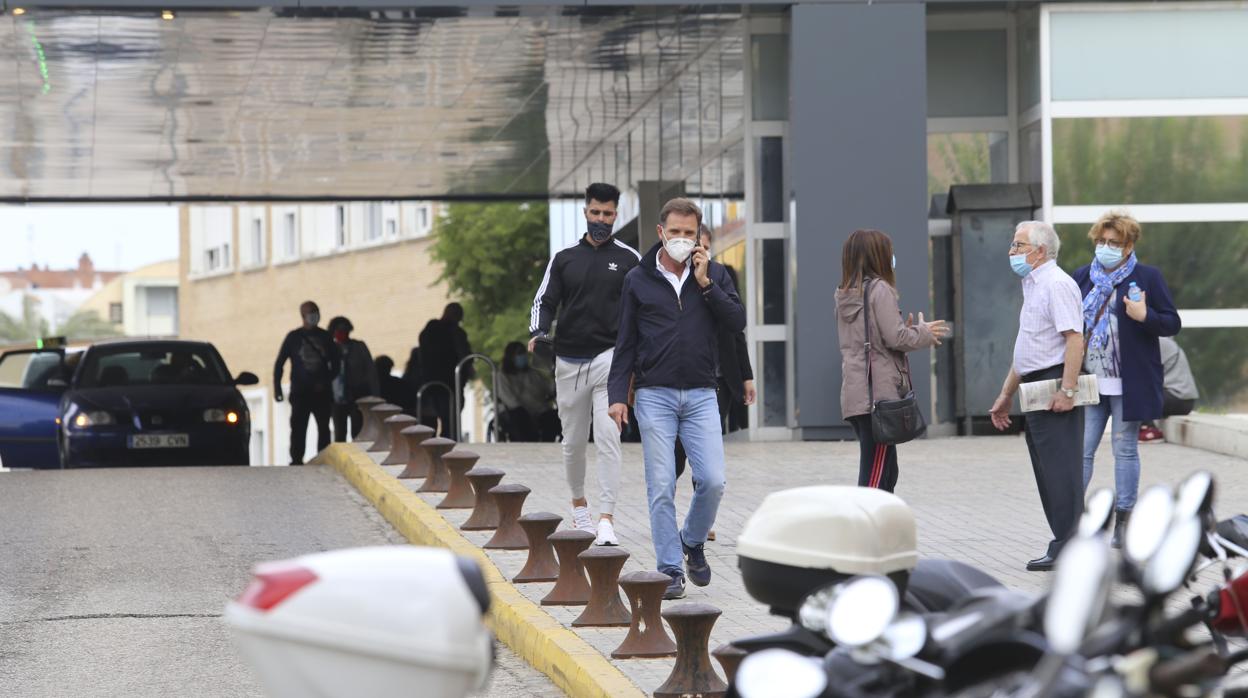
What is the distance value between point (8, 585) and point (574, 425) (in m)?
3.04

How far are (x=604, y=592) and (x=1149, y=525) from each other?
16.5 ft

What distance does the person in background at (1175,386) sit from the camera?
17.2 m

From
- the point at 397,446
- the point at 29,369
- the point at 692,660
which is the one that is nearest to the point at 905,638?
the point at 692,660

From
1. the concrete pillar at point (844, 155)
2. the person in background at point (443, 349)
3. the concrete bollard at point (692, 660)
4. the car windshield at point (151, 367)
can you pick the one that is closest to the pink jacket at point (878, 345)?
the concrete bollard at point (692, 660)

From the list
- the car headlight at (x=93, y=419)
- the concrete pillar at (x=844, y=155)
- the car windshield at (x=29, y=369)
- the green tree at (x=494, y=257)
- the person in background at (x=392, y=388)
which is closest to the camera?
the concrete pillar at (x=844, y=155)

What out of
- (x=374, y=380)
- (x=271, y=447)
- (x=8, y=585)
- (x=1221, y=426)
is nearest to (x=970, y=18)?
(x=1221, y=426)

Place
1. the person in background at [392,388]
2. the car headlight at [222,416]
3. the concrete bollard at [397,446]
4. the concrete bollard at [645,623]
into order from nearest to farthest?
the concrete bollard at [645,623] < the concrete bollard at [397,446] < the car headlight at [222,416] < the person in background at [392,388]

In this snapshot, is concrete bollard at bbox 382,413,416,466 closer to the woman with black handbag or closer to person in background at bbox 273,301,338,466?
person in background at bbox 273,301,338,466

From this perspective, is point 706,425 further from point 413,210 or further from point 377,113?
point 413,210

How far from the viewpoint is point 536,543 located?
932 cm

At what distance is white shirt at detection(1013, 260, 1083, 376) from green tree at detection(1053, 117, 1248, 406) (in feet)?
30.8

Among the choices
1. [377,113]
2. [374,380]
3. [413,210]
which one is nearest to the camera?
[374,380]

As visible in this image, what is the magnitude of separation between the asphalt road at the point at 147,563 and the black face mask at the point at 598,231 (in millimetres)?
2483

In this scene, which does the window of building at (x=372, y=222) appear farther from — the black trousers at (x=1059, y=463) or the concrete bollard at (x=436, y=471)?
the black trousers at (x=1059, y=463)
